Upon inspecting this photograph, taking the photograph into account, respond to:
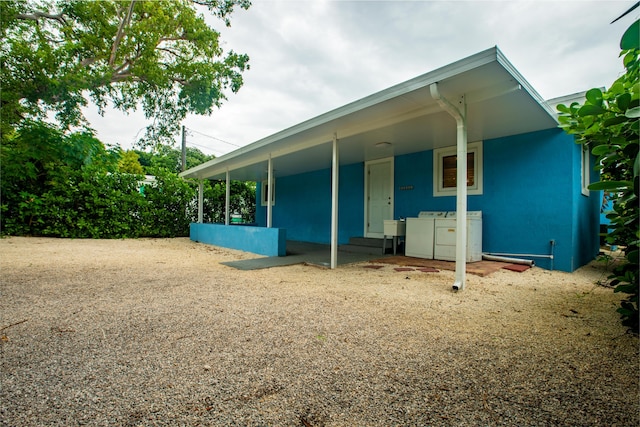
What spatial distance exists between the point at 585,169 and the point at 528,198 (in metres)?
1.32

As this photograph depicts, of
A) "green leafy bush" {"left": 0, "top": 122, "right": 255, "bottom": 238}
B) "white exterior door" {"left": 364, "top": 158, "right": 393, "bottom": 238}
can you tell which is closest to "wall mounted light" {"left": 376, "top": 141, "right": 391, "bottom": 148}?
"white exterior door" {"left": 364, "top": 158, "right": 393, "bottom": 238}

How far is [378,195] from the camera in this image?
7.29 m

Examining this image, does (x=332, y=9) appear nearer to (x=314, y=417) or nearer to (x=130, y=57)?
(x=130, y=57)

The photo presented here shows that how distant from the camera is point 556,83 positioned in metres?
5.62

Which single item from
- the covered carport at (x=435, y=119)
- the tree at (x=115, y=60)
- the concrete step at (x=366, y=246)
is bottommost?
the concrete step at (x=366, y=246)

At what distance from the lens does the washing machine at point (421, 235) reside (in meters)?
5.53

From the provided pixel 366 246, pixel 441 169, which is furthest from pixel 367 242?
pixel 441 169

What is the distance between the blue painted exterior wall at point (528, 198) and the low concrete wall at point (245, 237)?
281cm

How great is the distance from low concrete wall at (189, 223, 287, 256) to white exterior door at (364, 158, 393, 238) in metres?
2.36

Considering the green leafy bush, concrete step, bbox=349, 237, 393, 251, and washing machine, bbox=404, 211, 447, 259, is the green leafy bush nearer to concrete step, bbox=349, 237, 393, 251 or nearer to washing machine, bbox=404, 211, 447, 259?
concrete step, bbox=349, 237, 393, 251

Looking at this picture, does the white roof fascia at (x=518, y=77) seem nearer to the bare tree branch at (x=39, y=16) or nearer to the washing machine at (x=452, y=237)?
the washing machine at (x=452, y=237)

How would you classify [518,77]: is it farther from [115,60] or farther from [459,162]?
[115,60]

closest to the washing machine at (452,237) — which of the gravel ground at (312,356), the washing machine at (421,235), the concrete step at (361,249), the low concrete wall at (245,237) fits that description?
the washing machine at (421,235)

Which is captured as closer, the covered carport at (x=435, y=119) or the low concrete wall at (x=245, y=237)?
the covered carport at (x=435, y=119)
